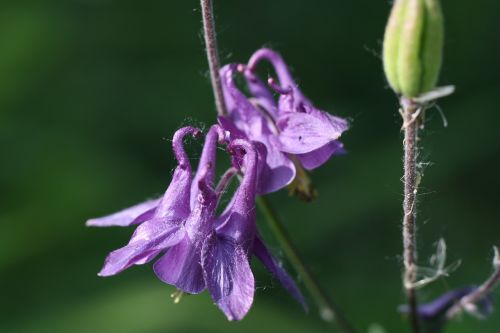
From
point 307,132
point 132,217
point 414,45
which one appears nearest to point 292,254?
point 307,132

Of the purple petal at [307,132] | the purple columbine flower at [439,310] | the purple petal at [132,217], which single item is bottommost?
the purple columbine flower at [439,310]

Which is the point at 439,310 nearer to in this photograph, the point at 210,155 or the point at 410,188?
the point at 410,188

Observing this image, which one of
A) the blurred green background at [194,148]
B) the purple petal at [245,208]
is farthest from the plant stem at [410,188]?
the blurred green background at [194,148]

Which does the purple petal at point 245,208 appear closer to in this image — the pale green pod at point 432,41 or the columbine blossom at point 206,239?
the columbine blossom at point 206,239

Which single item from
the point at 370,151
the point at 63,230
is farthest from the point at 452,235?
the point at 63,230

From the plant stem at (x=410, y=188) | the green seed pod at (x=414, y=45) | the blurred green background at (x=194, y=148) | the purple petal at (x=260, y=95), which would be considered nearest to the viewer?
the green seed pod at (x=414, y=45)

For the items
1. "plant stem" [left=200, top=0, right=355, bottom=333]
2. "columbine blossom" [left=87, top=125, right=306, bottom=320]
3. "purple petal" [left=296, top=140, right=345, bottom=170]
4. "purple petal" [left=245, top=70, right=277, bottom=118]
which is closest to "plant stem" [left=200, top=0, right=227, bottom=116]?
"plant stem" [left=200, top=0, right=355, bottom=333]
